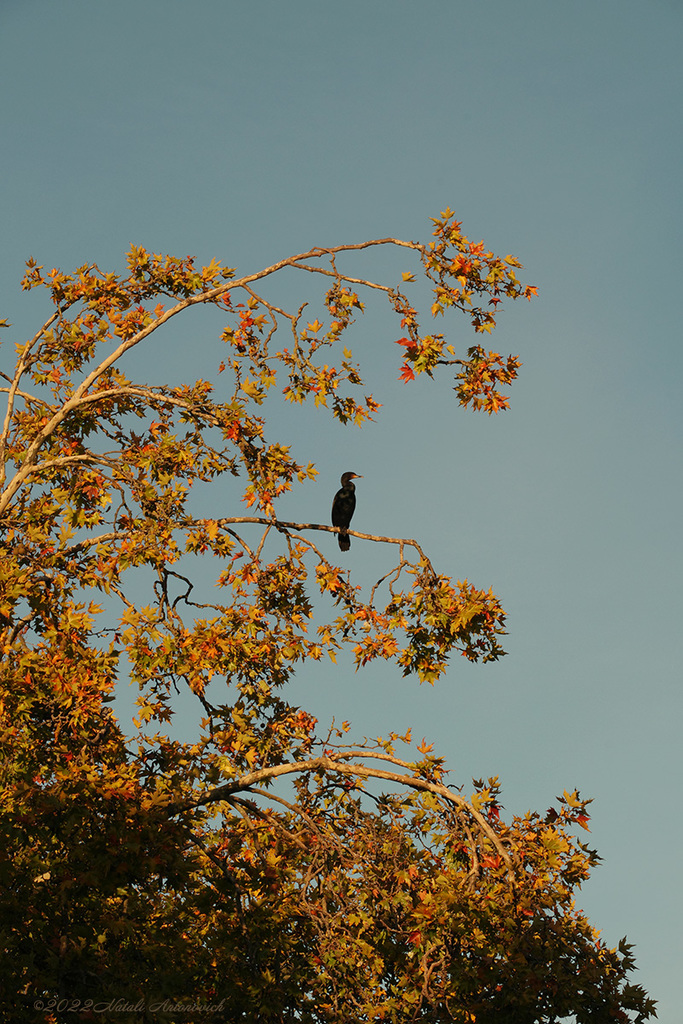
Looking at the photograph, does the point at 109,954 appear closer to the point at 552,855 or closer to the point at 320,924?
the point at 320,924

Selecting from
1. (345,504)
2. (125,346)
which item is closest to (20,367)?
(125,346)

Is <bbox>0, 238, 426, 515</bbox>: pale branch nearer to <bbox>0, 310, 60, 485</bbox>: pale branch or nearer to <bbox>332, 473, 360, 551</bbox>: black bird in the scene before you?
<bbox>0, 310, 60, 485</bbox>: pale branch

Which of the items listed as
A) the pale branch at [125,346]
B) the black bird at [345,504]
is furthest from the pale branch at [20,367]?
the black bird at [345,504]

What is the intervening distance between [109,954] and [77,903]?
605mm

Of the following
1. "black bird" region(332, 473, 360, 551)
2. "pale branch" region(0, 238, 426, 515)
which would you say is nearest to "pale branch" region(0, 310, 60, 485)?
"pale branch" region(0, 238, 426, 515)

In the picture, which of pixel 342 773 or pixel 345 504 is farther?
pixel 345 504

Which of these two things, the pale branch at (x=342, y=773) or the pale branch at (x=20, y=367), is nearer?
the pale branch at (x=342, y=773)

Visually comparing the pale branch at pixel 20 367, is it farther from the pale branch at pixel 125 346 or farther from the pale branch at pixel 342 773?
the pale branch at pixel 342 773

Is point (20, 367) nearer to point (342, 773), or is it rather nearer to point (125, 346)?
point (125, 346)

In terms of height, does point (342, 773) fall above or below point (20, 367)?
below

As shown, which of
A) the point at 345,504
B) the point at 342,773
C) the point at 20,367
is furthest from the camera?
the point at 345,504

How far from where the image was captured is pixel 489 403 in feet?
33.7

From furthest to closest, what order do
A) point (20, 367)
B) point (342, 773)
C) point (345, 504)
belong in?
1. point (345, 504)
2. point (20, 367)
3. point (342, 773)

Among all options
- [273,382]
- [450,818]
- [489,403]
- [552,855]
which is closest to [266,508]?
[273,382]
